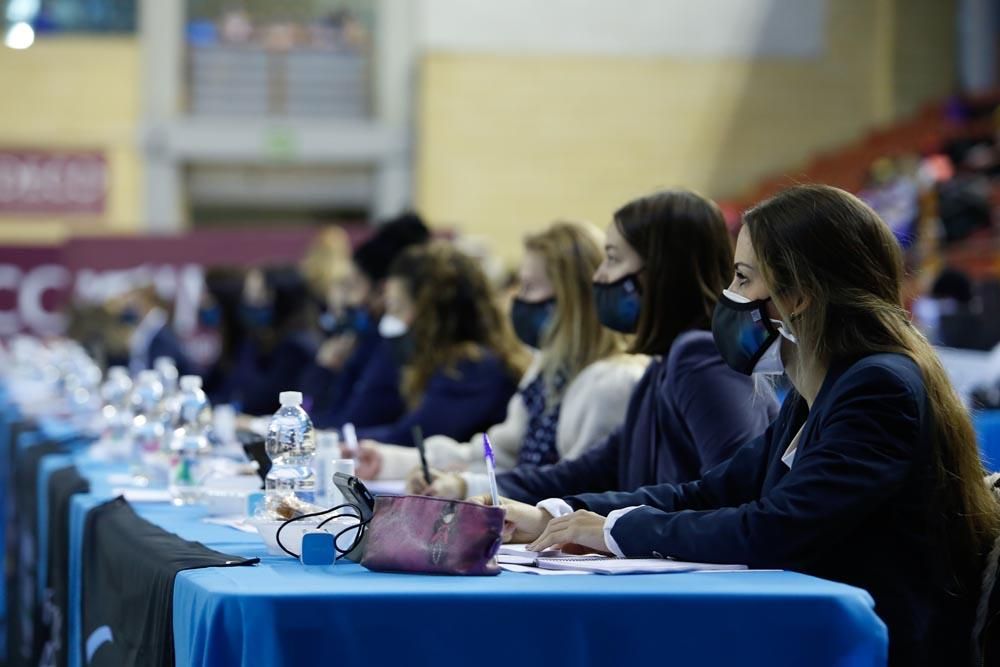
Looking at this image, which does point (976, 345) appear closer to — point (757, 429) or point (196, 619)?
point (757, 429)

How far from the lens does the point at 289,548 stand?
215 centimetres

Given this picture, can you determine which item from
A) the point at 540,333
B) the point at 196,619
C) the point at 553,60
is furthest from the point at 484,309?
the point at 553,60

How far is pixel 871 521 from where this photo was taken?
79.8 inches

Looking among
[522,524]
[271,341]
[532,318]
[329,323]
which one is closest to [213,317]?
[271,341]

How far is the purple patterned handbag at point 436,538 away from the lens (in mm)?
1891

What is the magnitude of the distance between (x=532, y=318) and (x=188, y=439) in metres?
0.87

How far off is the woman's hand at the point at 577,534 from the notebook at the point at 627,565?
7 cm

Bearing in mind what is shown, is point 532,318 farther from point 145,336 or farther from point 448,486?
point 145,336

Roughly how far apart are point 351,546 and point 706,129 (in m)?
14.2

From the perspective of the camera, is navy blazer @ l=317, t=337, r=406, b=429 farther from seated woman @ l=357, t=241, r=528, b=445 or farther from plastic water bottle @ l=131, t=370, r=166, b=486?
plastic water bottle @ l=131, t=370, r=166, b=486

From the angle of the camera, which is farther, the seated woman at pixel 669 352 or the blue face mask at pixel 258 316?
the blue face mask at pixel 258 316

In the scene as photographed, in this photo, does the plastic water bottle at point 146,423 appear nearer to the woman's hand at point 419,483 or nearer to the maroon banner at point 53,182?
the woman's hand at point 419,483

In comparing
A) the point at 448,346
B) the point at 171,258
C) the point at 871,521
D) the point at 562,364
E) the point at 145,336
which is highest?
the point at 871,521

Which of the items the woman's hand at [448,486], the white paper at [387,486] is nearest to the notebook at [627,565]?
the woman's hand at [448,486]
